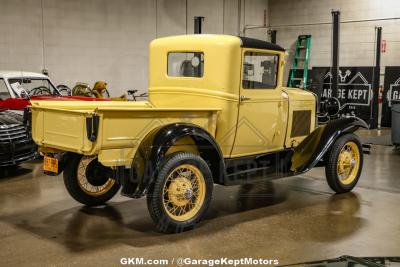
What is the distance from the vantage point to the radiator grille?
20.3 feet

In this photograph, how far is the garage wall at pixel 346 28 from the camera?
13.9 meters

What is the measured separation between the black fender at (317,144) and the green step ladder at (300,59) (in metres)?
9.56

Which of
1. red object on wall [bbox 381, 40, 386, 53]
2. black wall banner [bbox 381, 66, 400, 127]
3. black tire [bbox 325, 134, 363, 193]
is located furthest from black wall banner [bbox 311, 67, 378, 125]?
black tire [bbox 325, 134, 363, 193]

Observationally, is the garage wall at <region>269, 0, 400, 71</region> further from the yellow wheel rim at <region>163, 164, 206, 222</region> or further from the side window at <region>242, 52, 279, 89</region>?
the yellow wheel rim at <region>163, 164, 206, 222</region>

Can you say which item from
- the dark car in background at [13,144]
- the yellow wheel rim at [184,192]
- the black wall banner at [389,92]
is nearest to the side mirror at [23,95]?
the dark car in background at [13,144]

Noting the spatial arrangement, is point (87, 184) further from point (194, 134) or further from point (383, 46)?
point (383, 46)

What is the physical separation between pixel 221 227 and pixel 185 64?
6.14 ft

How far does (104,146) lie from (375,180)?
4.28 metres

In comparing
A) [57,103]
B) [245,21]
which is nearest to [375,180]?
[57,103]

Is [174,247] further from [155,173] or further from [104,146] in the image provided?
[104,146]

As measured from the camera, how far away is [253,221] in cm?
502

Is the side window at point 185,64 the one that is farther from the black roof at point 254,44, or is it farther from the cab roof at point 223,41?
the black roof at point 254,44

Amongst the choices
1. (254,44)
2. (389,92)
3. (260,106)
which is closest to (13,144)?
(260,106)

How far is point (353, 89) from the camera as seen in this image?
14.3 meters
